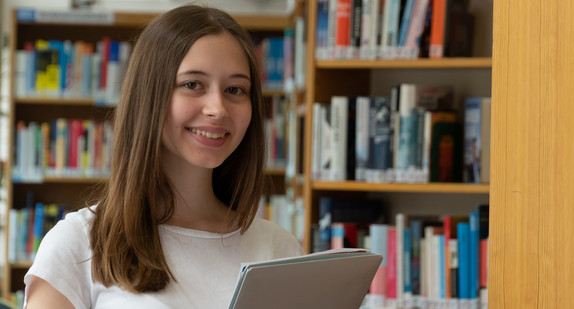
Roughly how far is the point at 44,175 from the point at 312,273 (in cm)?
330

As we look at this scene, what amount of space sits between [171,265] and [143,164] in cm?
19

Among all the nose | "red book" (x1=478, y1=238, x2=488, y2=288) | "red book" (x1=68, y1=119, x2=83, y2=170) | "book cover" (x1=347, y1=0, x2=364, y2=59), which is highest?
"book cover" (x1=347, y1=0, x2=364, y2=59)

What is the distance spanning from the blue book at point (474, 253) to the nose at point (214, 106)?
4.49ft

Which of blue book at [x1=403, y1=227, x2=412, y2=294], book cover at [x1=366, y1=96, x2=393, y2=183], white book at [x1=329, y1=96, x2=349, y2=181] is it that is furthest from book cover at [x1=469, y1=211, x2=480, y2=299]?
white book at [x1=329, y1=96, x2=349, y2=181]

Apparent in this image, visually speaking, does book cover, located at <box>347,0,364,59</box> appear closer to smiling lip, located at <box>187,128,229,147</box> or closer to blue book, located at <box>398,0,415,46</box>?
blue book, located at <box>398,0,415,46</box>

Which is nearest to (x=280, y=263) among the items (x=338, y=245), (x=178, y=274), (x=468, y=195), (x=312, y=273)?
(x=312, y=273)

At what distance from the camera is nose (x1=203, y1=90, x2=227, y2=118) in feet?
4.40

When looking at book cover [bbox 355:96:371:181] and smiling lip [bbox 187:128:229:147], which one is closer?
smiling lip [bbox 187:128:229:147]

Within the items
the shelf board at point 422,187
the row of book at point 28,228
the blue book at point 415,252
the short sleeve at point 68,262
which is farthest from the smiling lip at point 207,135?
the row of book at point 28,228

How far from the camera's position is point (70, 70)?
4262 millimetres

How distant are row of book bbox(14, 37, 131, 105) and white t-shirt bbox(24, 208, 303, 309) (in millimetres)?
2910

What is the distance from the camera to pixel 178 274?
1.37 metres

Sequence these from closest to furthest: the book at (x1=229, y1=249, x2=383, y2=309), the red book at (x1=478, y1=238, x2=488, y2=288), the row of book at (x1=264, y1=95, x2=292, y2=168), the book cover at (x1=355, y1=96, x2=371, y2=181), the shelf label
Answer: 1. the book at (x1=229, y1=249, x2=383, y2=309)
2. the red book at (x1=478, y1=238, x2=488, y2=288)
3. the book cover at (x1=355, y1=96, x2=371, y2=181)
4. the shelf label
5. the row of book at (x1=264, y1=95, x2=292, y2=168)

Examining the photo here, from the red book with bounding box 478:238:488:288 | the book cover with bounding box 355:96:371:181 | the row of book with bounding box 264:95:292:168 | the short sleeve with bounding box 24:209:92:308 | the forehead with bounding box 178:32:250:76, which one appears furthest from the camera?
the row of book with bounding box 264:95:292:168
